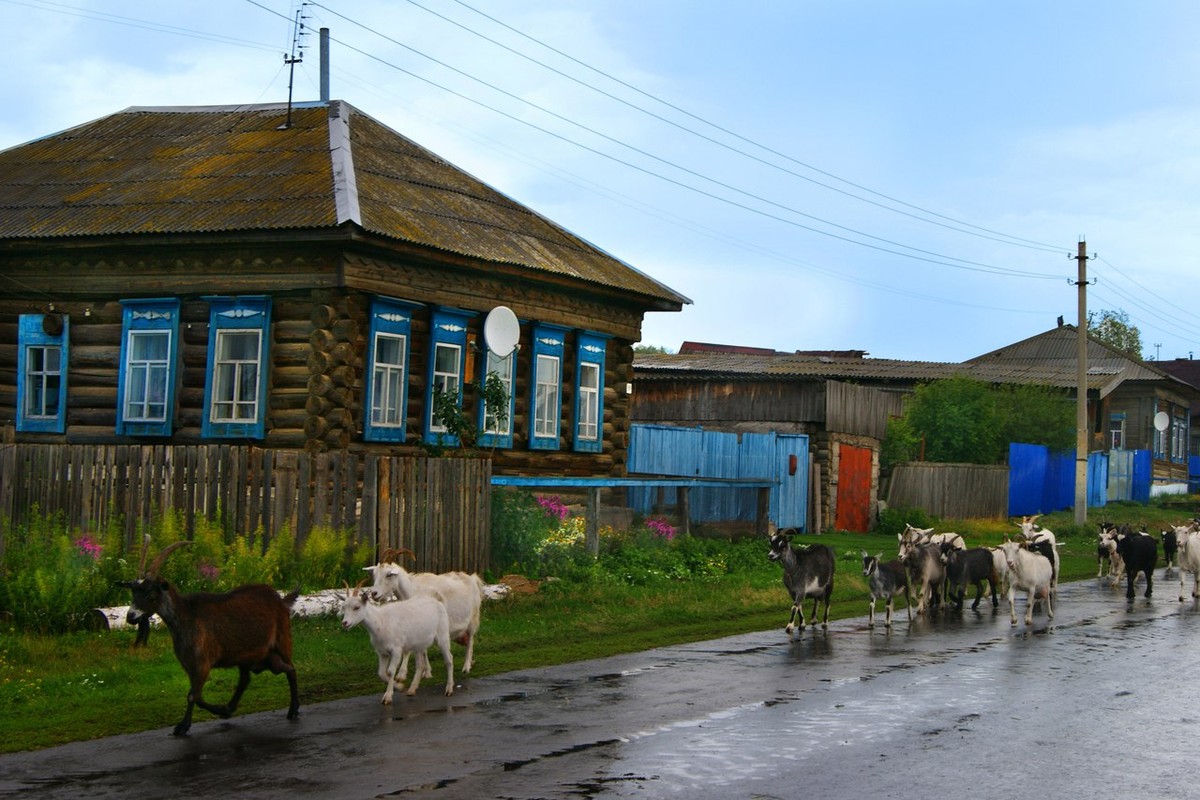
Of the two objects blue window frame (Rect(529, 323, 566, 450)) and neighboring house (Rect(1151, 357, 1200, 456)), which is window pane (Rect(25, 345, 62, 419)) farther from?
neighboring house (Rect(1151, 357, 1200, 456))

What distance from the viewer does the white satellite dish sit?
2395cm

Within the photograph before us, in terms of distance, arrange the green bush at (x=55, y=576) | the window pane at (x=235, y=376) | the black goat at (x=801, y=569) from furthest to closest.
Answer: the window pane at (x=235, y=376)
the black goat at (x=801, y=569)
the green bush at (x=55, y=576)

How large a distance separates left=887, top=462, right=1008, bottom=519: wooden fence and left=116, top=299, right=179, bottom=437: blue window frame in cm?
2277

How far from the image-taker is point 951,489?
4162 centimetres

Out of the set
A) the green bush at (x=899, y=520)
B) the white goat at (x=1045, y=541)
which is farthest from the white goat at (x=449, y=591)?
the green bush at (x=899, y=520)

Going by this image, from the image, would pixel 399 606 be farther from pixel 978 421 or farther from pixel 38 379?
pixel 978 421

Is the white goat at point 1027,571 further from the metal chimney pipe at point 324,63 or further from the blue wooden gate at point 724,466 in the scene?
the metal chimney pipe at point 324,63

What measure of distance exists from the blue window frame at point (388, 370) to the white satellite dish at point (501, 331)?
1320 millimetres

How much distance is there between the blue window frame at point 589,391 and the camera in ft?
92.3

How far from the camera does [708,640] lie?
16578 mm

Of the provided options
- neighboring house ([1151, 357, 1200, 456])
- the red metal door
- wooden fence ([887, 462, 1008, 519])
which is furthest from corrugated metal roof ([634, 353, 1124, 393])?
neighboring house ([1151, 357, 1200, 456])

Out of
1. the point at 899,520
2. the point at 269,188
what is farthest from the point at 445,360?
the point at 899,520

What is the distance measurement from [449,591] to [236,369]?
10.9 meters

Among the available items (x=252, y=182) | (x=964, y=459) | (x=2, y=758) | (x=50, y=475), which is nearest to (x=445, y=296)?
(x=252, y=182)
